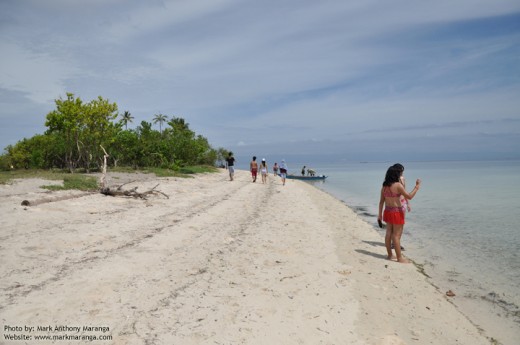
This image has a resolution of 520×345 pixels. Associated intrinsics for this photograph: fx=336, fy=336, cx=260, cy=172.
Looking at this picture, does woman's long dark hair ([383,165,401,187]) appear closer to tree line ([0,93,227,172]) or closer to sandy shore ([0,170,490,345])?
sandy shore ([0,170,490,345])

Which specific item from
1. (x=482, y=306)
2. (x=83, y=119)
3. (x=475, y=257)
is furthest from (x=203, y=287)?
(x=83, y=119)

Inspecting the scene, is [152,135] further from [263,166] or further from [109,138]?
[263,166]

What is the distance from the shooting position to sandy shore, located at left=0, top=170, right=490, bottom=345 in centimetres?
420

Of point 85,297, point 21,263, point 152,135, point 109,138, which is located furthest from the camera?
point 152,135

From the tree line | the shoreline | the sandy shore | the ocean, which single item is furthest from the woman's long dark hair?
the tree line

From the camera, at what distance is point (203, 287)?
17.9 feet

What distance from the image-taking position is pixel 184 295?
510 cm

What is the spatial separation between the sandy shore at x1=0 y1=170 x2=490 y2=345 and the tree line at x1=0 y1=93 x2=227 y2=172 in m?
17.3

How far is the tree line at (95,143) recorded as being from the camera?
86.9 feet

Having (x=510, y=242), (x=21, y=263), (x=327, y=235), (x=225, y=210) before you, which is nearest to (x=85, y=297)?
(x=21, y=263)

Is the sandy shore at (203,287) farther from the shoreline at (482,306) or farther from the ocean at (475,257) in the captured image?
the ocean at (475,257)

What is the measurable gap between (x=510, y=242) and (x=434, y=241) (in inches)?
102

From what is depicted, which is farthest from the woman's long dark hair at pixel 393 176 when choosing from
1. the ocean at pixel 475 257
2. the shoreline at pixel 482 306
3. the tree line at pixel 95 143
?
the tree line at pixel 95 143

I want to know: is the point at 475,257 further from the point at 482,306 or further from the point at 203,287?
the point at 203,287
